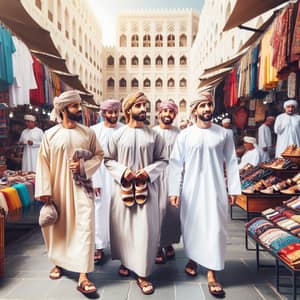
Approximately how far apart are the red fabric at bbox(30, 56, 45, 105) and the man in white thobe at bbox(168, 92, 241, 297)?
4342mm

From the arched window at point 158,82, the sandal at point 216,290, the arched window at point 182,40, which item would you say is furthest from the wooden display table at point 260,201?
the arched window at point 182,40

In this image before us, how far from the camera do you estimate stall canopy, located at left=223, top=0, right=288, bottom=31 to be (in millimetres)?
4102

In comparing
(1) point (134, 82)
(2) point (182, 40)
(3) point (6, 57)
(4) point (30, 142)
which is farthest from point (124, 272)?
(2) point (182, 40)

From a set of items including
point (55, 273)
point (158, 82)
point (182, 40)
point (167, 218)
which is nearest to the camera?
point (55, 273)

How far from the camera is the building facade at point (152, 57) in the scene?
28.7 m

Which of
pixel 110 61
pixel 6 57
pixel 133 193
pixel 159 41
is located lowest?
pixel 133 193

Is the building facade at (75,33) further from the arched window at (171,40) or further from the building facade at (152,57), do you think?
the arched window at (171,40)

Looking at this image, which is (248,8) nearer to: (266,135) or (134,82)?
(266,135)

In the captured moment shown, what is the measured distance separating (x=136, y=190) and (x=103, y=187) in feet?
3.13

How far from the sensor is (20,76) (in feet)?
15.6

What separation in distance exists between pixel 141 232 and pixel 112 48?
2905 cm

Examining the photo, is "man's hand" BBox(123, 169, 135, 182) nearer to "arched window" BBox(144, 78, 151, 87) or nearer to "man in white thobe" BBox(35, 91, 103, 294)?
"man in white thobe" BBox(35, 91, 103, 294)

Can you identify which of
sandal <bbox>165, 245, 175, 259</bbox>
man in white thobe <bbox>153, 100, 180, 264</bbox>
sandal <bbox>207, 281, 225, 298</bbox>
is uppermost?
man in white thobe <bbox>153, 100, 180, 264</bbox>

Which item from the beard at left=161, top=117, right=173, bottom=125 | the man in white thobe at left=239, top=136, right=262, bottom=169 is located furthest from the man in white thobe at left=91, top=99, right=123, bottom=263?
the man in white thobe at left=239, top=136, right=262, bottom=169
